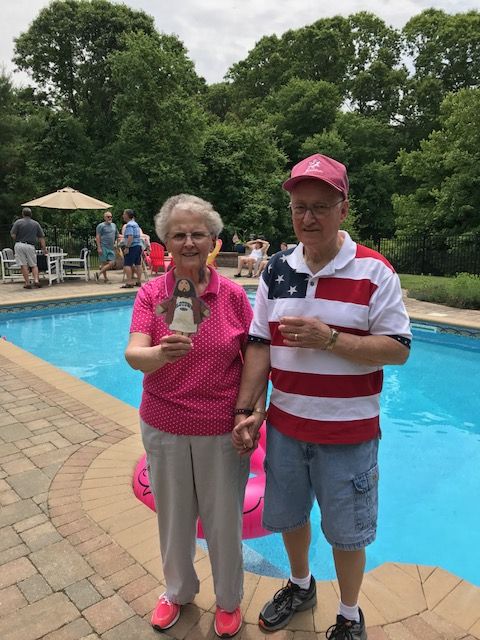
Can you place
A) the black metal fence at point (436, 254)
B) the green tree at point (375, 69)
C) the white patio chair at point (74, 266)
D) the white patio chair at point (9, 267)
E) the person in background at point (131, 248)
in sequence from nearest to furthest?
the person in background at point (131, 248) → the white patio chair at point (9, 267) → the white patio chair at point (74, 266) → the black metal fence at point (436, 254) → the green tree at point (375, 69)

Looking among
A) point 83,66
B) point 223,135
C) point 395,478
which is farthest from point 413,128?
point 395,478

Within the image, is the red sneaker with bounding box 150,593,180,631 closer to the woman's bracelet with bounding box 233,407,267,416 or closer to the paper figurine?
the woman's bracelet with bounding box 233,407,267,416

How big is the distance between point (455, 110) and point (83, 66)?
654 inches

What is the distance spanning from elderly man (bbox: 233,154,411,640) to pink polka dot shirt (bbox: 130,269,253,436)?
0.22 feet

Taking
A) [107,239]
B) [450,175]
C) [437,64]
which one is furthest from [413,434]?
[437,64]

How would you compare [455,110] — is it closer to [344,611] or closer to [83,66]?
[83,66]

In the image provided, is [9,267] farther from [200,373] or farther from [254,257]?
[200,373]

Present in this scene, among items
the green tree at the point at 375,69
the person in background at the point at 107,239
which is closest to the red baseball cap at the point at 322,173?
the person in background at the point at 107,239

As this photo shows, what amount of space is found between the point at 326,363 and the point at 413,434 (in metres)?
4.03

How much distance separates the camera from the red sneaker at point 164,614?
6.40ft

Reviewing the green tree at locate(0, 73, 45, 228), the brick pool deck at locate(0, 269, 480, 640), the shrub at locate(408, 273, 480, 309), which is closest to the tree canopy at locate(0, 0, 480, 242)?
the green tree at locate(0, 73, 45, 228)

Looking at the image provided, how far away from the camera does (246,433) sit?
1681 mm

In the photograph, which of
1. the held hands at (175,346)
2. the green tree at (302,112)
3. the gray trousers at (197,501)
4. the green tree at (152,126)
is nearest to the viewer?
the held hands at (175,346)

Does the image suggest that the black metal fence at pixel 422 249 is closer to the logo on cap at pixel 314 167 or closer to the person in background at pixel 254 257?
the person in background at pixel 254 257
